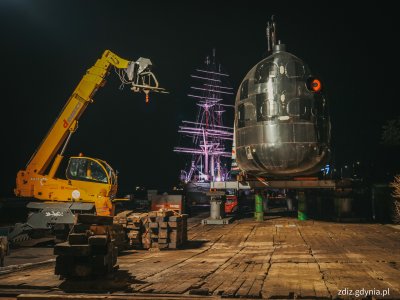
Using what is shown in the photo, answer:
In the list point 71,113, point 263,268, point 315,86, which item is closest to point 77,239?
point 263,268

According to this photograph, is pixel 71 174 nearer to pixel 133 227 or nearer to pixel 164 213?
pixel 133 227

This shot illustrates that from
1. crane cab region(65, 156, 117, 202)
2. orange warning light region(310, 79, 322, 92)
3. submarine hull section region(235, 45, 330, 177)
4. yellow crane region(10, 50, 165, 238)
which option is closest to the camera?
yellow crane region(10, 50, 165, 238)

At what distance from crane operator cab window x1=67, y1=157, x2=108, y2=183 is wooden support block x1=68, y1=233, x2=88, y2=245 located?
827 centimetres

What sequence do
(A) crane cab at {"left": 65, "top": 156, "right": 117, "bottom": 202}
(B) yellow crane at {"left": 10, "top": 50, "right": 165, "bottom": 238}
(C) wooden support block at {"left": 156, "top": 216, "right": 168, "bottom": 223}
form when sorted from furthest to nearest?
(A) crane cab at {"left": 65, "top": 156, "right": 117, "bottom": 202}
(B) yellow crane at {"left": 10, "top": 50, "right": 165, "bottom": 238}
(C) wooden support block at {"left": 156, "top": 216, "right": 168, "bottom": 223}

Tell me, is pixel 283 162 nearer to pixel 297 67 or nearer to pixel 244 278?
pixel 297 67

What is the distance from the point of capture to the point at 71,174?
54.6 ft

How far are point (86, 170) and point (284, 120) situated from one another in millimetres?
9023

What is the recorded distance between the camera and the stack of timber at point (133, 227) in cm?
1478

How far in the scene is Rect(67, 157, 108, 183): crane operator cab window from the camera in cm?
1656

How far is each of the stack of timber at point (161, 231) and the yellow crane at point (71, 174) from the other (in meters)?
2.73

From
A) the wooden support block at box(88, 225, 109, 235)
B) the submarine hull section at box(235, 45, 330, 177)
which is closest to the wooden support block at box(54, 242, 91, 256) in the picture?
the wooden support block at box(88, 225, 109, 235)

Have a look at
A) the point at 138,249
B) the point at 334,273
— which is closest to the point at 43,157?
the point at 138,249

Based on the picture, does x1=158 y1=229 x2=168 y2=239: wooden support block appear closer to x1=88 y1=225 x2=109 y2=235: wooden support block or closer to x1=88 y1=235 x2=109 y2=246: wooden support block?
x1=88 y1=225 x2=109 y2=235: wooden support block

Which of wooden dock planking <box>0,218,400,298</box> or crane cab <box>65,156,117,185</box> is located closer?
wooden dock planking <box>0,218,400,298</box>
